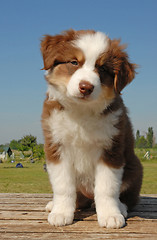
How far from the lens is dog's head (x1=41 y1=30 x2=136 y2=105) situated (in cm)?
293

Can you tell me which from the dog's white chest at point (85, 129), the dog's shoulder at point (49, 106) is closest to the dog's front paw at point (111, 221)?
the dog's white chest at point (85, 129)

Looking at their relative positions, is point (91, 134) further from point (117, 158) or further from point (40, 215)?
point (40, 215)

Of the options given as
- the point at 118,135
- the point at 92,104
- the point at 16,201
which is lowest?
the point at 16,201

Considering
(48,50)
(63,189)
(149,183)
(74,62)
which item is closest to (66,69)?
(74,62)

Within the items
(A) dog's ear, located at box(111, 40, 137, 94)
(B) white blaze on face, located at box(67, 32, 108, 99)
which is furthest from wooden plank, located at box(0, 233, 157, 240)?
(A) dog's ear, located at box(111, 40, 137, 94)

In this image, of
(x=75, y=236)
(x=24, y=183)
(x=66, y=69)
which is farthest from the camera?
(x=24, y=183)

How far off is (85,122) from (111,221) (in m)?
1.13

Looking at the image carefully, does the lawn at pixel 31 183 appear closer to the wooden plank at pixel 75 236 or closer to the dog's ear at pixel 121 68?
the wooden plank at pixel 75 236

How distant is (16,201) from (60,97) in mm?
2277

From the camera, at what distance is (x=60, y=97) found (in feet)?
10.6

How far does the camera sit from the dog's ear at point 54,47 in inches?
127

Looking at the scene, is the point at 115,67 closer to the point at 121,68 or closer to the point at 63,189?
the point at 121,68

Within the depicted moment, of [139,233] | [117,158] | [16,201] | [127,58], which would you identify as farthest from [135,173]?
[16,201]

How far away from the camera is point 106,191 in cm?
325
